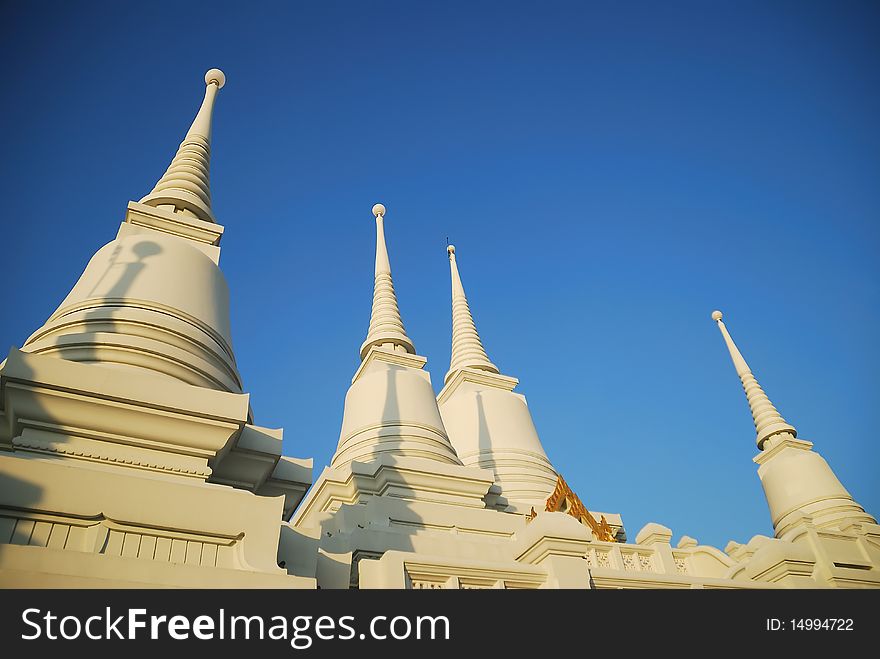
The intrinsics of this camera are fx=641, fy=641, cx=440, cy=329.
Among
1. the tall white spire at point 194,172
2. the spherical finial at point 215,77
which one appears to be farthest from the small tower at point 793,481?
the spherical finial at point 215,77

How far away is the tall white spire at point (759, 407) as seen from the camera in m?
24.1

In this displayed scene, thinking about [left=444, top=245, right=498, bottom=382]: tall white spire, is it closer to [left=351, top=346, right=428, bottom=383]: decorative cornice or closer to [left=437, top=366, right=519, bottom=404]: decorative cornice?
[left=437, top=366, right=519, bottom=404]: decorative cornice

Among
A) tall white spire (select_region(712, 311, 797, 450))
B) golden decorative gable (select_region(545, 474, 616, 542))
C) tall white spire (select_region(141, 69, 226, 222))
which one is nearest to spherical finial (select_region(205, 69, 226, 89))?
tall white spire (select_region(141, 69, 226, 222))

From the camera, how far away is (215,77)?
15.5 metres

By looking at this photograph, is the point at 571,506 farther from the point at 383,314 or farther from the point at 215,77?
the point at 215,77

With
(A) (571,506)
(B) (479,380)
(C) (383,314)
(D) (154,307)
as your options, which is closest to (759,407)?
(B) (479,380)

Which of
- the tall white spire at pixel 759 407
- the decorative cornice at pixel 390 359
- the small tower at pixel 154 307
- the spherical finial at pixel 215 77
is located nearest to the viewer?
the small tower at pixel 154 307

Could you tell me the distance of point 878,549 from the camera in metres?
17.2

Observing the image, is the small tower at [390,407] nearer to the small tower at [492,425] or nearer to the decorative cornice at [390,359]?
the decorative cornice at [390,359]

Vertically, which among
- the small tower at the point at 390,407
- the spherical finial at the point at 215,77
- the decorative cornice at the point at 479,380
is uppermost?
the spherical finial at the point at 215,77

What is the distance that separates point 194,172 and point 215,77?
3.59m

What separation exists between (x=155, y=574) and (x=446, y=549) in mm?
5996
